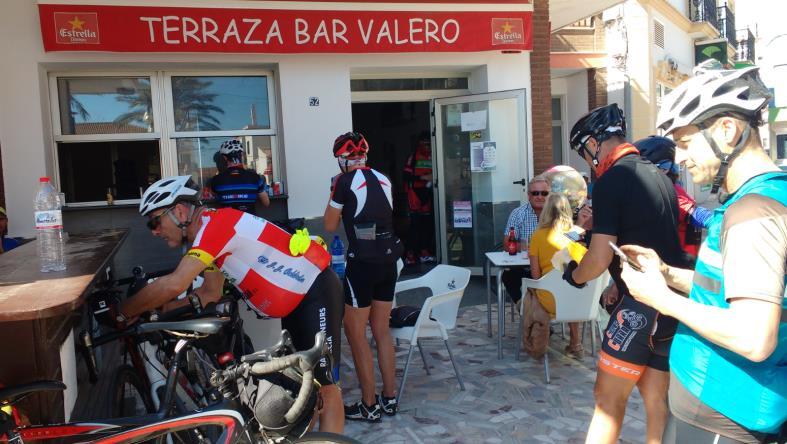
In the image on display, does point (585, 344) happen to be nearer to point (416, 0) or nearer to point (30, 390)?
point (416, 0)

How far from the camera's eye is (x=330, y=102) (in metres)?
7.18

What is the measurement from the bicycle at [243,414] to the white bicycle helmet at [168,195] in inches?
43.2

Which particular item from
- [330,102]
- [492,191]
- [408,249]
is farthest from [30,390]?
[408,249]

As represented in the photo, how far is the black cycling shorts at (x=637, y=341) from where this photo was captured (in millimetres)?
2621

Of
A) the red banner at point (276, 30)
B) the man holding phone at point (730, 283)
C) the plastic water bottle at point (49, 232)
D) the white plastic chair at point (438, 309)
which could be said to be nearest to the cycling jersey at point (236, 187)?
the red banner at point (276, 30)

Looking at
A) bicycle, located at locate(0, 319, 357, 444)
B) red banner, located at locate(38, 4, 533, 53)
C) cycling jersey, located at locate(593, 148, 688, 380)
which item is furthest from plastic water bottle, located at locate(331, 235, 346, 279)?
bicycle, located at locate(0, 319, 357, 444)

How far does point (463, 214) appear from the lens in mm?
8461

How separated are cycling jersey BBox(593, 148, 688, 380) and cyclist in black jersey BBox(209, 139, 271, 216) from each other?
4233 mm

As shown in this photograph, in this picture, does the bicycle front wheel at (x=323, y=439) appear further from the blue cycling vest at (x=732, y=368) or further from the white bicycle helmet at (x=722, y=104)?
the white bicycle helmet at (x=722, y=104)

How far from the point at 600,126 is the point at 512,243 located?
3.04 m

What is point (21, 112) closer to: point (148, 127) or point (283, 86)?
point (148, 127)

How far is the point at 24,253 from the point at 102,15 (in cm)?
345

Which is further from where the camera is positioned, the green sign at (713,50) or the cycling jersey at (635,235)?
the green sign at (713,50)

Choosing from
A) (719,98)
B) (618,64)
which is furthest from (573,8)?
(719,98)
